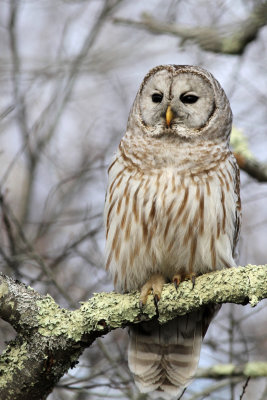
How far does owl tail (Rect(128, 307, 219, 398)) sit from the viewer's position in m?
4.70

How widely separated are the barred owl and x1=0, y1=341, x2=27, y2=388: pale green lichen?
0.88 metres

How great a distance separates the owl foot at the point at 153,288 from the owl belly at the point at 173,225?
0.07 meters

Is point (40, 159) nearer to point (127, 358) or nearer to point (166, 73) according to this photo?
point (166, 73)

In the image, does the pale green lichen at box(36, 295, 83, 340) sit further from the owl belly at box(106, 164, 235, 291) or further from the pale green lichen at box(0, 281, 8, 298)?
the owl belly at box(106, 164, 235, 291)

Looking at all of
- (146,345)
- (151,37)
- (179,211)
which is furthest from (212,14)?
(146,345)

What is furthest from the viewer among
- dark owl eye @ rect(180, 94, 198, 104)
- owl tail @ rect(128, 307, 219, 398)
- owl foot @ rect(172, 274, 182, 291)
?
dark owl eye @ rect(180, 94, 198, 104)

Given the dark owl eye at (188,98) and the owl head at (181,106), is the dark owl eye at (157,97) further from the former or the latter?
the dark owl eye at (188,98)

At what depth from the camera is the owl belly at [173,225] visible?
4.46 metres

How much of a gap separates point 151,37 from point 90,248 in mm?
2212

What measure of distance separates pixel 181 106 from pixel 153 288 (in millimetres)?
1524

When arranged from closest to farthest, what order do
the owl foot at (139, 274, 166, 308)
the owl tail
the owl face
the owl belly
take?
the owl foot at (139, 274, 166, 308), the owl belly, the owl tail, the owl face

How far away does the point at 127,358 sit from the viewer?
197 inches

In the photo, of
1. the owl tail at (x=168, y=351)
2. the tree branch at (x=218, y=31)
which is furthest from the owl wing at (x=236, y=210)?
the tree branch at (x=218, y=31)

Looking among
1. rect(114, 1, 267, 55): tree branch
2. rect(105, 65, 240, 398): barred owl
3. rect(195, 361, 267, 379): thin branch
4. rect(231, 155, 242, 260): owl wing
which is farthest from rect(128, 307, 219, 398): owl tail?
rect(114, 1, 267, 55): tree branch
